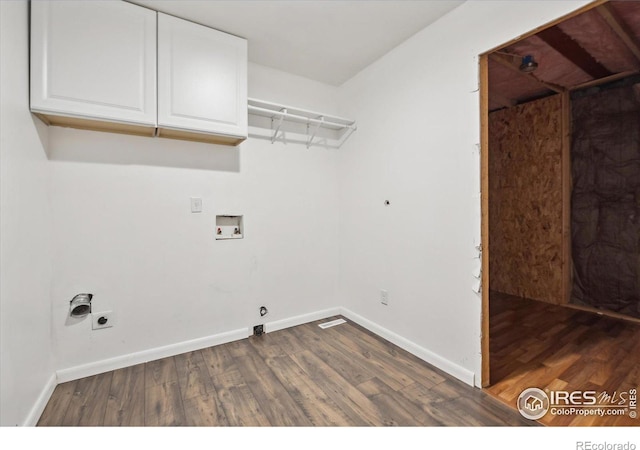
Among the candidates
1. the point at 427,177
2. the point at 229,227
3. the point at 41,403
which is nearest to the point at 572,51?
the point at 427,177

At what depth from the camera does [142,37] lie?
1.87 m

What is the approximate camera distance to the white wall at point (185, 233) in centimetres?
194

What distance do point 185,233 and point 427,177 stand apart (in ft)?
6.25

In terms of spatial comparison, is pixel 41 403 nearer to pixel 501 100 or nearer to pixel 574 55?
pixel 574 55

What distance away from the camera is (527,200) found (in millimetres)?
3531

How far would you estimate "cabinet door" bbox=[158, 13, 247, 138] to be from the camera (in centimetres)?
195

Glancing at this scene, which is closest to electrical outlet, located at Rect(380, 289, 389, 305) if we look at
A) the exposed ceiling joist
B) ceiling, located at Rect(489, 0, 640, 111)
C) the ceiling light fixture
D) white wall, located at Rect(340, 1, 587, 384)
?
white wall, located at Rect(340, 1, 587, 384)

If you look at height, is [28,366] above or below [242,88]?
below

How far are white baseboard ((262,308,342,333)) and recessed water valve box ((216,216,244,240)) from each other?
87 centimetres

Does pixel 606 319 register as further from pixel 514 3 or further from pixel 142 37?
pixel 142 37

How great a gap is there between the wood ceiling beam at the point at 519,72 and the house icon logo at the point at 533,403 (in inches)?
89.8

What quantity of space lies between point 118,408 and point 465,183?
247cm
